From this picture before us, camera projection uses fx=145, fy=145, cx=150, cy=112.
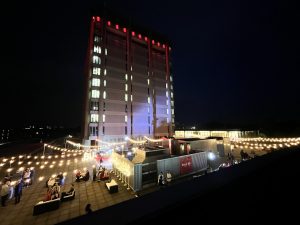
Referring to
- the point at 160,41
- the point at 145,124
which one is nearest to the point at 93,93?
the point at 145,124

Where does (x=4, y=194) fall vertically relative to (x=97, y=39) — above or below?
below

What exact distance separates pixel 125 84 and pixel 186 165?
3643 cm

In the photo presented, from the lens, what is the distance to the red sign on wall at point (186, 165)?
15.4m

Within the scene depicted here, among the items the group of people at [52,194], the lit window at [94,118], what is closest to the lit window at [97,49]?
the lit window at [94,118]

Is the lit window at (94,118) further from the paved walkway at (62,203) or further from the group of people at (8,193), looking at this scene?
the group of people at (8,193)

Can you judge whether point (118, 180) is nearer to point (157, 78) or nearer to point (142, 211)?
point (142, 211)

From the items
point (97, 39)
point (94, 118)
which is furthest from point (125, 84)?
point (97, 39)

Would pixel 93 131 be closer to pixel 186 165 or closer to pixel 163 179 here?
pixel 186 165

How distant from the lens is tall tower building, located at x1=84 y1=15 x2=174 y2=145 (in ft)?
136

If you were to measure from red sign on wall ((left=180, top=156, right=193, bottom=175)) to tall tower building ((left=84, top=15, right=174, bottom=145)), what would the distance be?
30.2 m

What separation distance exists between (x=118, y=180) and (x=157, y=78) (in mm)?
45452

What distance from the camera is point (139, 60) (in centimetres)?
5206

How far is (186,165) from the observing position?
51.8 ft

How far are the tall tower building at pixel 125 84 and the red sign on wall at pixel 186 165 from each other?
99.1 ft
